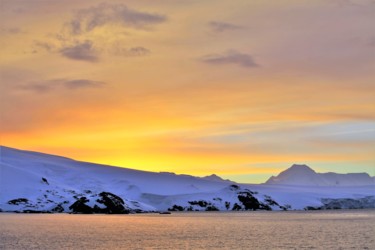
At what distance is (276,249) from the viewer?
80.1 meters


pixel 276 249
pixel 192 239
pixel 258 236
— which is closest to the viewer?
pixel 276 249

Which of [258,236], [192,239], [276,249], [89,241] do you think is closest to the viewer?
[276,249]

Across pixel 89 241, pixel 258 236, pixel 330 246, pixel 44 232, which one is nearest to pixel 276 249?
pixel 330 246

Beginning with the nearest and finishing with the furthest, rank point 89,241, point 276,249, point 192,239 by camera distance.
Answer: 1. point 276,249
2. point 89,241
3. point 192,239

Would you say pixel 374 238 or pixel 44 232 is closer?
pixel 374 238

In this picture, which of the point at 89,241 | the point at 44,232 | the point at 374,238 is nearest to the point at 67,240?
the point at 89,241

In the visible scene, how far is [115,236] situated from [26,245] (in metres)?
21.9

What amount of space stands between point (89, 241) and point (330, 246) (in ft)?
122

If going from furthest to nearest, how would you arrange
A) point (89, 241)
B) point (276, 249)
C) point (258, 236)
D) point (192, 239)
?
1. point (258, 236)
2. point (192, 239)
3. point (89, 241)
4. point (276, 249)

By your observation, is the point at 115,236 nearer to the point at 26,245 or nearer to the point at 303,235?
the point at 26,245

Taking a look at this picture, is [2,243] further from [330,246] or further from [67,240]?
[330,246]

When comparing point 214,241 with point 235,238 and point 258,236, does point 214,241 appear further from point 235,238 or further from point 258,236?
point 258,236

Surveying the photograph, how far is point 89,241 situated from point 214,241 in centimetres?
2014

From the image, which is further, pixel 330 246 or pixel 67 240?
pixel 67 240
